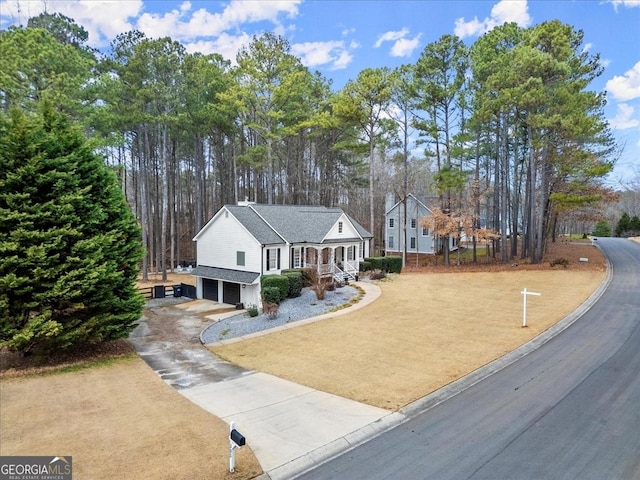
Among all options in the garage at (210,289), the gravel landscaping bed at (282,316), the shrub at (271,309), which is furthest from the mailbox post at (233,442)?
the garage at (210,289)

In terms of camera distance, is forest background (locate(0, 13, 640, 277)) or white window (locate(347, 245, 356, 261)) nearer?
forest background (locate(0, 13, 640, 277))

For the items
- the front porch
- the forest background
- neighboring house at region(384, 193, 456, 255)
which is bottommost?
the front porch

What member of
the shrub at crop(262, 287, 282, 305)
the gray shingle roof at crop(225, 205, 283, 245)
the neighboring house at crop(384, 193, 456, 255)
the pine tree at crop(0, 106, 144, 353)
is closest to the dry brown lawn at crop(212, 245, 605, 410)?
the shrub at crop(262, 287, 282, 305)

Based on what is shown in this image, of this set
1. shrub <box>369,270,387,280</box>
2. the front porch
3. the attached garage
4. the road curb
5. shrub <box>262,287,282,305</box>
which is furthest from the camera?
shrub <box>369,270,387,280</box>

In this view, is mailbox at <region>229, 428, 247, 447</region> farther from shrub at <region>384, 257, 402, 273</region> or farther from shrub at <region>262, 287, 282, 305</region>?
shrub at <region>384, 257, 402, 273</region>

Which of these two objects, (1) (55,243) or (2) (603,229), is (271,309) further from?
(2) (603,229)

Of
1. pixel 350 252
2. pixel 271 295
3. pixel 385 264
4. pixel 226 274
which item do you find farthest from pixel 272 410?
pixel 385 264
